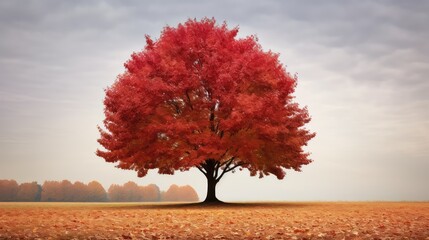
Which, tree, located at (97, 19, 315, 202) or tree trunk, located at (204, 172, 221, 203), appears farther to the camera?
tree trunk, located at (204, 172, 221, 203)

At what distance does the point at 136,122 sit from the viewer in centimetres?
3566

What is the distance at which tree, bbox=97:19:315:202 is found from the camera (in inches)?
1362

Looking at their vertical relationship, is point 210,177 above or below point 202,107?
below

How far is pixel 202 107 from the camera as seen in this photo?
3656cm

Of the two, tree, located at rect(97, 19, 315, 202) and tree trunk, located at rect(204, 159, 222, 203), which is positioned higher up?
tree, located at rect(97, 19, 315, 202)

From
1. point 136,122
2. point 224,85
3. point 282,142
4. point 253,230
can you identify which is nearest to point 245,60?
point 224,85

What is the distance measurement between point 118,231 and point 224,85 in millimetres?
19716

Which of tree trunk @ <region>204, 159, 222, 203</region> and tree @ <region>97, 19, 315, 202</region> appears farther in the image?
tree trunk @ <region>204, 159, 222, 203</region>

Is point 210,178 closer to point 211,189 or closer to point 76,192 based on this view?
point 211,189

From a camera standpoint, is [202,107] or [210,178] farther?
[210,178]

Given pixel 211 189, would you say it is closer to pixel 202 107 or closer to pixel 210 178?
pixel 210 178

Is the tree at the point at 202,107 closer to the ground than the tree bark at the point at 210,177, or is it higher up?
higher up

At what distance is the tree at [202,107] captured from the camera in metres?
34.6

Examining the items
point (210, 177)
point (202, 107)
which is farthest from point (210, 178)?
point (202, 107)
